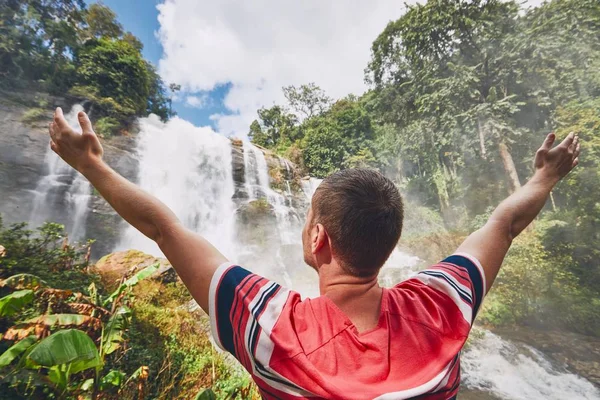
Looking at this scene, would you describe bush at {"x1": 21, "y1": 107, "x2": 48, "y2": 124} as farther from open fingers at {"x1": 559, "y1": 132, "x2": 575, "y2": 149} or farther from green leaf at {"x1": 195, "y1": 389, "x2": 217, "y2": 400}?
open fingers at {"x1": 559, "y1": 132, "x2": 575, "y2": 149}

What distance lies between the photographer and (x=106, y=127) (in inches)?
449

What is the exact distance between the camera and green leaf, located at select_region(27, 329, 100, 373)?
5.72 ft

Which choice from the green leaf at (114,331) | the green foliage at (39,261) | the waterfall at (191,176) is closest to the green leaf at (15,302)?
the green leaf at (114,331)

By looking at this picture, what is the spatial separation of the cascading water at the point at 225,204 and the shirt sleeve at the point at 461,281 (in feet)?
27.2

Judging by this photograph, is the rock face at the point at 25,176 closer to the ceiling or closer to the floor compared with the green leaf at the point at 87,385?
closer to the ceiling

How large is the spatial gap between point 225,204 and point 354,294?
41.8 ft

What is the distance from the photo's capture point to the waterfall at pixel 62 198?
8.83m

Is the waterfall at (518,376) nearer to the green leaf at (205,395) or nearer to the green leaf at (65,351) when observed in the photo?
the green leaf at (205,395)

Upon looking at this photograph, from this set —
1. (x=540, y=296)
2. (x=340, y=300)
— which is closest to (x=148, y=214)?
(x=340, y=300)

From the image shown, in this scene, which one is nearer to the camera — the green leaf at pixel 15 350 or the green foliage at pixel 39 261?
the green leaf at pixel 15 350

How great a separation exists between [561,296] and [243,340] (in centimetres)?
1170

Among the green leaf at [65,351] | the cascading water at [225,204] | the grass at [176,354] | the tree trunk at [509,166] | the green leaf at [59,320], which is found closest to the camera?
the green leaf at [65,351]

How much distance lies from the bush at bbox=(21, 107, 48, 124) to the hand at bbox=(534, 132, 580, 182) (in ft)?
46.2

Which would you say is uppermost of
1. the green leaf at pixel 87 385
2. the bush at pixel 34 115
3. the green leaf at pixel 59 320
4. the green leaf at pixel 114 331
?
the bush at pixel 34 115
